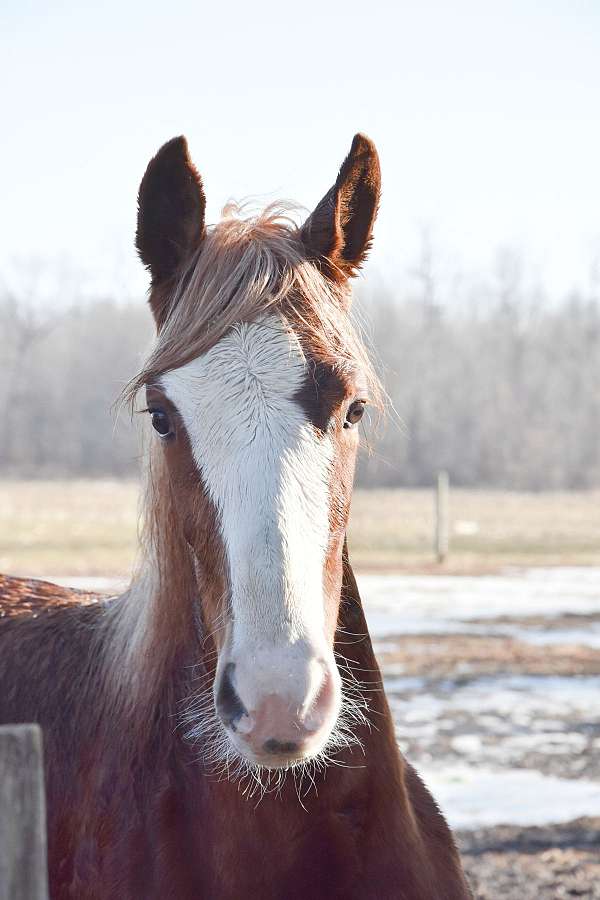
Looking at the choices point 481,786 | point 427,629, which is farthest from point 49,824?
point 427,629

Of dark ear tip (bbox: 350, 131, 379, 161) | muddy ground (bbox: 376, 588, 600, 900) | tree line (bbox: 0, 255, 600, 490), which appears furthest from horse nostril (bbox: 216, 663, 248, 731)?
tree line (bbox: 0, 255, 600, 490)

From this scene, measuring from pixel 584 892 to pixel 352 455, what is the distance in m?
3.16

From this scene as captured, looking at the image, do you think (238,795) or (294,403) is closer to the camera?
(294,403)

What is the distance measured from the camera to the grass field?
669 inches

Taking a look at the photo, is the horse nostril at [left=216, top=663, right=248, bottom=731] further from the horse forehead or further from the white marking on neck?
the horse forehead

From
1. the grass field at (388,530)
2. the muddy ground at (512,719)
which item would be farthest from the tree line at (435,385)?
the muddy ground at (512,719)

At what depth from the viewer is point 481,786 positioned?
570cm

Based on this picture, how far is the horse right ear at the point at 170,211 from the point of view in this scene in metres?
2.38

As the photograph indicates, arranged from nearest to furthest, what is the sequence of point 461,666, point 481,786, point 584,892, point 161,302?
1. point 161,302
2. point 584,892
3. point 481,786
4. point 461,666

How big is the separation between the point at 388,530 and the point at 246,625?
69.2 ft

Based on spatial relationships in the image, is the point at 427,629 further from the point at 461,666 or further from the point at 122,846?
the point at 122,846

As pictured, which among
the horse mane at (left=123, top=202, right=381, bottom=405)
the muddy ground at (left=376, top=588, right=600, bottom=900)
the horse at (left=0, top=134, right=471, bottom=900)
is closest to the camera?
the horse at (left=0, top=134, right=471, bottom=900)

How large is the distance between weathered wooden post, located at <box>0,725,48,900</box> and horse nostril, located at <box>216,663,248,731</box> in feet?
1.93

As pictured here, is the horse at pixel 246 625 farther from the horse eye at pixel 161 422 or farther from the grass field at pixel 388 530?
the grass field at pixel 388 530
